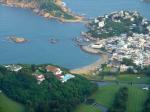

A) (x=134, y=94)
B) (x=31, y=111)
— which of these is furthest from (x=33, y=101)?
(x=134, y=94)

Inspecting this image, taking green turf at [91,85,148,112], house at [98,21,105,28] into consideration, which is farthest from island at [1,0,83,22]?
green turf at [91,85,148,112]

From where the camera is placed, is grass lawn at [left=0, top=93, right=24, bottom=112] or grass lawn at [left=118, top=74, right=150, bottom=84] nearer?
grass lawn at [left=0, top=93, right=24, bottom=112]

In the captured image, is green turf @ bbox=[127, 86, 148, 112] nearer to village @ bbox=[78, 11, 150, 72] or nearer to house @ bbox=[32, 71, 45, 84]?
village @ bbox=[78, 11, 150, 72]

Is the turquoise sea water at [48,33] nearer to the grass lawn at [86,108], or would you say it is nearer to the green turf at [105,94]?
the green turf at [105,94]

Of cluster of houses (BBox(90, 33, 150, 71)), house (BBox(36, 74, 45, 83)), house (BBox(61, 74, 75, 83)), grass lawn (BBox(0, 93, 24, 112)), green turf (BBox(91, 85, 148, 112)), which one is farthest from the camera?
cluster of houses (BBox(90, 33, 150, 71))

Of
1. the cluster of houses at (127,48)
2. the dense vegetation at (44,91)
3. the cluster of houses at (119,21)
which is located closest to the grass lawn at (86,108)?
the dense vegetation at (44,91)

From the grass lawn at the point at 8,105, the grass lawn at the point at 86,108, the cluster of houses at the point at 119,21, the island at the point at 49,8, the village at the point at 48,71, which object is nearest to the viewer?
the grass lawn at the point at 8,105
